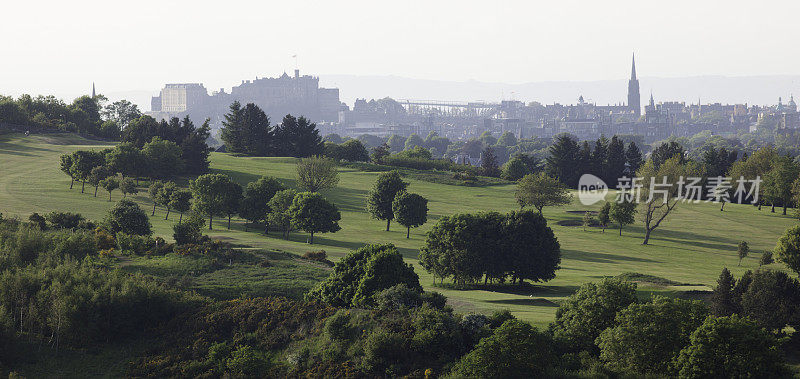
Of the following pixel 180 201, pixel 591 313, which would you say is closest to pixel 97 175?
pixel 180 201

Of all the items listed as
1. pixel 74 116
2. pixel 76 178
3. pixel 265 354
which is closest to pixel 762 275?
pixel 265 354

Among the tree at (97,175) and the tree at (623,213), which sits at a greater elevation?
the tree at (97,175)

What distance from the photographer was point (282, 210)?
68.6 m

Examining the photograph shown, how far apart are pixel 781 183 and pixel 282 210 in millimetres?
72433

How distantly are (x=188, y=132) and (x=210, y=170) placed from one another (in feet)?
29.2

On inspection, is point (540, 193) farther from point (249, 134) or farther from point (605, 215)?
point (249, 134)

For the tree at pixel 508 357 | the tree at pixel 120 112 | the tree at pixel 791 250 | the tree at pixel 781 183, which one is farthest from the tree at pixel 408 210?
the tree at pixel 120 112

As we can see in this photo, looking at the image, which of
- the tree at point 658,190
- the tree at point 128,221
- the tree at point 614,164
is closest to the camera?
the tree at point 128,221

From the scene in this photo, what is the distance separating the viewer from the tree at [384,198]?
75875 millimetres

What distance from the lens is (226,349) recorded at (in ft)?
111

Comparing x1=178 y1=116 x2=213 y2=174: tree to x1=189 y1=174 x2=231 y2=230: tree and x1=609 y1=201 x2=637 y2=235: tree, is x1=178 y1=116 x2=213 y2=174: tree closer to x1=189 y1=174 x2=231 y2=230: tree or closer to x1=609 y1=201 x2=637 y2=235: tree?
→ x1=189 y1=174 x2=231 y2=230: tree

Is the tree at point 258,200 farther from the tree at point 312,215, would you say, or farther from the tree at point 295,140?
the tree at point 295,140

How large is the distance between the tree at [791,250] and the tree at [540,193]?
117 ft

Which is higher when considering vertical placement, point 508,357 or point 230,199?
point 230,199
